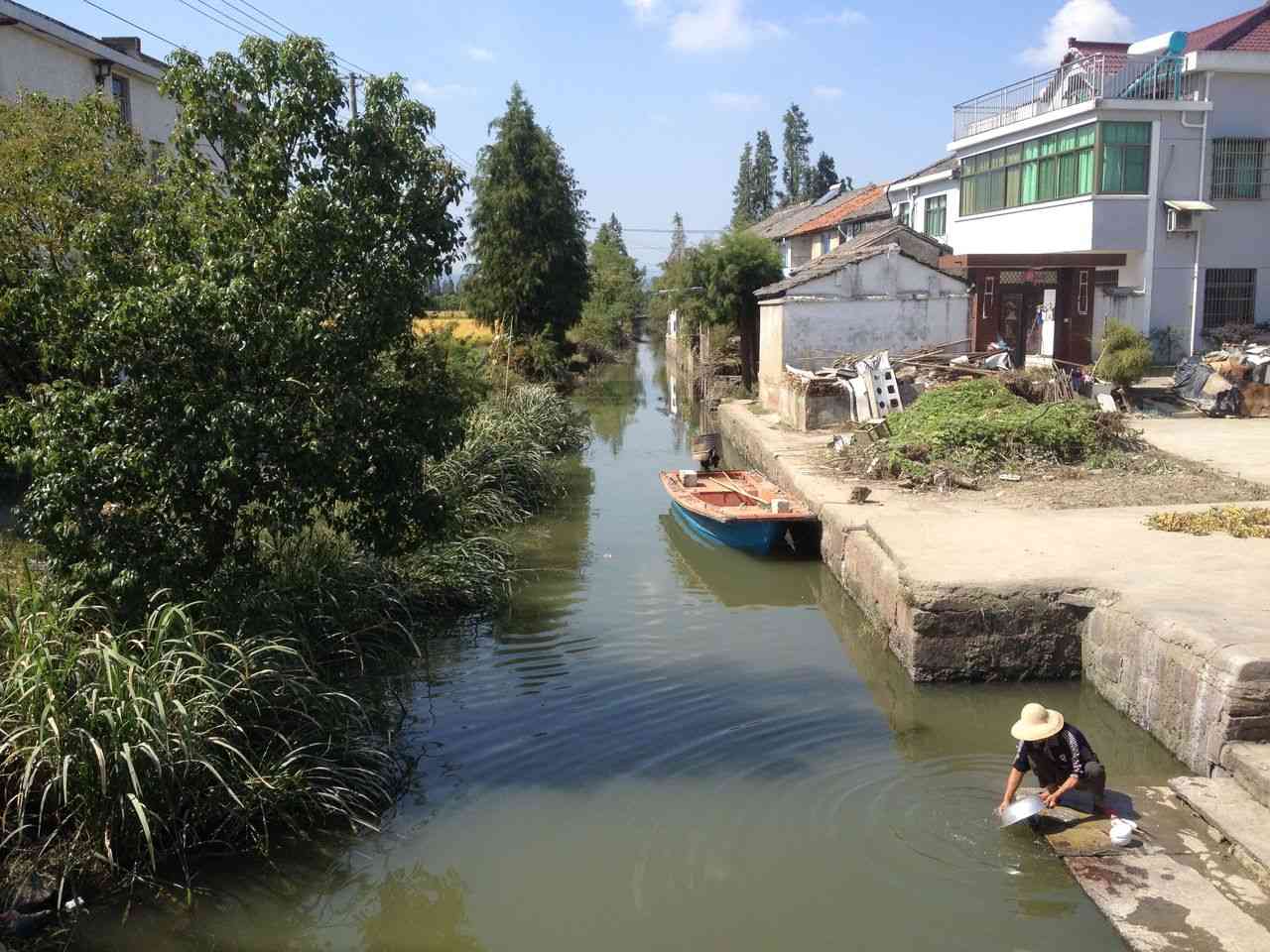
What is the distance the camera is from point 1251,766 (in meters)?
6.29

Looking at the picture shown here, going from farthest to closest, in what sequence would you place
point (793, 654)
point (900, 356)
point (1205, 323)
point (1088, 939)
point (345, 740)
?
point (1205, 323) → point (900, 356) → point (793, 654) → point (345, 740) → point (1088, 939)

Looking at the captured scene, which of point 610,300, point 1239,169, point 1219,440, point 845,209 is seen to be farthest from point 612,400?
point 610,300

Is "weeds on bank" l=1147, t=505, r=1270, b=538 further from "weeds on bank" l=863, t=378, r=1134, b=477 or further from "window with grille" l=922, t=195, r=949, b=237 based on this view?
"window with grille" l=922, t=195, r=949, b=237

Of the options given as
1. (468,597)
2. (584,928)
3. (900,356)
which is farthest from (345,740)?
(900,356)

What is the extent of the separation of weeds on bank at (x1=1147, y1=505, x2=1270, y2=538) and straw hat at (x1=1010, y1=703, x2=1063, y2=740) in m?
5.11

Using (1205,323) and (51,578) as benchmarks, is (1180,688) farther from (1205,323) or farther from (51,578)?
(1205,323)

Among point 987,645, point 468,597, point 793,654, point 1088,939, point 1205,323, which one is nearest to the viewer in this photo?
point 1088,939

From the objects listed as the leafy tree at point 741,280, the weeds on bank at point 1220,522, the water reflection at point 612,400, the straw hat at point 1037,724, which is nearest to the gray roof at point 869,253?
the leafy tree at point 741,280

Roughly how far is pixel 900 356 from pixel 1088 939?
55.7 feet

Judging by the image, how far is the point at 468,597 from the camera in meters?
10.9

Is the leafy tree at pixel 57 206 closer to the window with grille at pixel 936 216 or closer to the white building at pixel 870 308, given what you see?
the white building at pixel 870 308

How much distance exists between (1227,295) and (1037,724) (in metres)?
21.6

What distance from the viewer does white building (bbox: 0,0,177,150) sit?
1806cm

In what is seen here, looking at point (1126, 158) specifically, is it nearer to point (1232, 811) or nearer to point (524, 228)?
point (524, 228)
